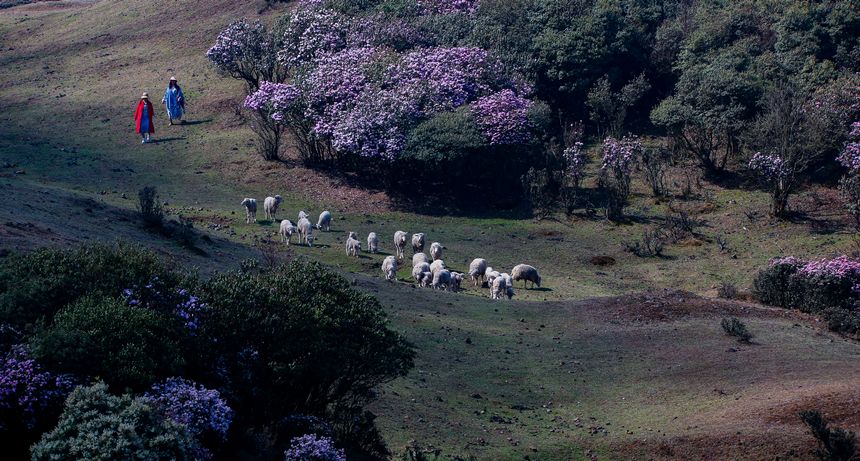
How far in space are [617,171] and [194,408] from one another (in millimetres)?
28753

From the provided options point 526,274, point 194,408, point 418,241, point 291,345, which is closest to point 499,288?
point 526,274

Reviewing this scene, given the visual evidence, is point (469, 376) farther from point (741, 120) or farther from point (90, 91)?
point (90, 91)

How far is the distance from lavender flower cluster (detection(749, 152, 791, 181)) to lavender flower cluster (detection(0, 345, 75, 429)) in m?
29.8

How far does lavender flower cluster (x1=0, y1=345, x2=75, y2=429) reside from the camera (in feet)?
45.3

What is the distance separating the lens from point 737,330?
24328 millimetres

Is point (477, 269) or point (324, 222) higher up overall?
point (324, 222)

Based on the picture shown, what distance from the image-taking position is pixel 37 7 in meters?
69.3

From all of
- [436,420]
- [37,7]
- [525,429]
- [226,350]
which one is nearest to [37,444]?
[226,350]

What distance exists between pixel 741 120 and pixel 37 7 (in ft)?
162

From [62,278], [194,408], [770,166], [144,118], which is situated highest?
[770,166]

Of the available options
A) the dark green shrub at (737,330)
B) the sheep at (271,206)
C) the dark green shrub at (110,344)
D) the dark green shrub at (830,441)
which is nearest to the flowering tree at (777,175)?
the dark green shrub at (737,330)

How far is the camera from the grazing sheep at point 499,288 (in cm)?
2903

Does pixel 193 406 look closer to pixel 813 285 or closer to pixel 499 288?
pixel 499 288

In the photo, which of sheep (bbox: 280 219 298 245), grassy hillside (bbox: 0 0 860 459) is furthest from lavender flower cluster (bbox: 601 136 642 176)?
sheep (bbox: 280 219 298 245)
